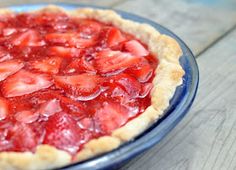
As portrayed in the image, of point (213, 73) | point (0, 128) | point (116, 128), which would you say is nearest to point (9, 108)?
point (0, 128)

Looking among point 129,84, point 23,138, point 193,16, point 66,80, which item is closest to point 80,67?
point 66,80

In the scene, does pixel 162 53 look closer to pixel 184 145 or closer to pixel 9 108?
pixel 184 145

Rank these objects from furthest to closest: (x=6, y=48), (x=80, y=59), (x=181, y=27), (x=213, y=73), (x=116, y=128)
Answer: (x=181, y=27) → (x=213, y=73) → (x=6, y=48) → (x=80, y=59) → (x=116, y=128)

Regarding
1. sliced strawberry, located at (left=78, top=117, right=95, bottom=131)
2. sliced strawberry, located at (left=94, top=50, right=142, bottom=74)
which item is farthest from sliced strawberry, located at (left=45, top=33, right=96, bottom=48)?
sliced strawberry, located at (left=78, top=117, right=95, bottom=131)

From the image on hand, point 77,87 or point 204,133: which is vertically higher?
point 77,87

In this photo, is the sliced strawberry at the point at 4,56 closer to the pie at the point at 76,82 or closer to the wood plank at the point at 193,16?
the pie at the point at 76,82

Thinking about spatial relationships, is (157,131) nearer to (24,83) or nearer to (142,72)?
(142,72)

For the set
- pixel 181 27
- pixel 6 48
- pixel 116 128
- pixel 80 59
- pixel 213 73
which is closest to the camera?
pixel 116 128
